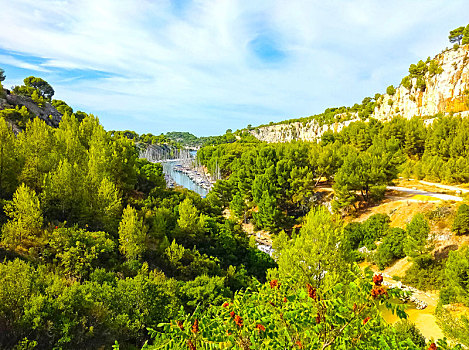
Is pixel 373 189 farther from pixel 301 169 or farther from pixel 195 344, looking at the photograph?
pixel 195 344

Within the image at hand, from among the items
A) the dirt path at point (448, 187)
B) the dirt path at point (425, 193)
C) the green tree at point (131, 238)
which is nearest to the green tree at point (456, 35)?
the dirt path at point (448, 187)

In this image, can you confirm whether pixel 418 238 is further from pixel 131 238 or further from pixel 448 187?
pixel 131 238

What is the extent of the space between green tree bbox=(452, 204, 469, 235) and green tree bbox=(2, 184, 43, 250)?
3428cm

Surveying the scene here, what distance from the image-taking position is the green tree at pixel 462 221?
2472cm

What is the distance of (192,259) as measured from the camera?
21469 millimetres

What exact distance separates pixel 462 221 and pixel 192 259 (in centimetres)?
2484

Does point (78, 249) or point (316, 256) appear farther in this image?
point (78, 249)

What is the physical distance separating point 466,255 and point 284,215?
23685 millimetres

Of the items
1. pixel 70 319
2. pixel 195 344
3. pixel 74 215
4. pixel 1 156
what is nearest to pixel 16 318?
pixel 70 319

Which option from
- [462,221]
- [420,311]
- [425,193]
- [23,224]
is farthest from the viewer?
[425,193]

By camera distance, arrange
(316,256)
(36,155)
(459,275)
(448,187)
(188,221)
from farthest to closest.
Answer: (448,187), (188,221), (36,155), (459,275), (316,256)

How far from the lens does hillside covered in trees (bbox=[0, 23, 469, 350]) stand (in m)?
4.13

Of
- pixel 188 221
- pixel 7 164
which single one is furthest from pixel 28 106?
pixel 188 221

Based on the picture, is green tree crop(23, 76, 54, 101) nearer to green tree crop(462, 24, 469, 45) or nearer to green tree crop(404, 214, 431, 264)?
green tree crop(404, 214, 431, 264)
